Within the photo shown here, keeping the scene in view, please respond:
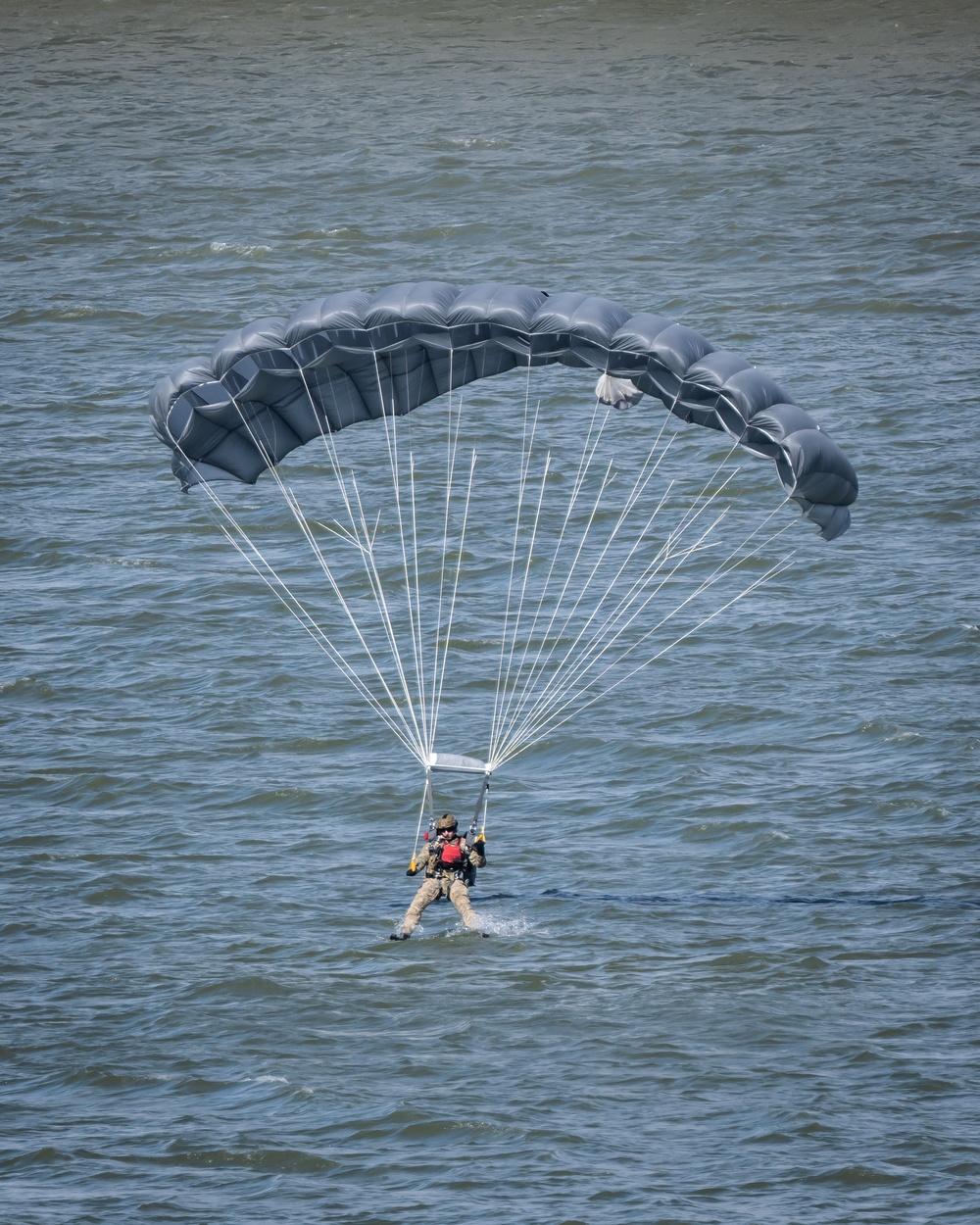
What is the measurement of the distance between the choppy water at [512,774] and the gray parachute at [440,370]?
7845 mm

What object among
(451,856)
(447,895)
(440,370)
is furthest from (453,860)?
(440,370)

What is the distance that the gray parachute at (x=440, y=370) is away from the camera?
24.4m

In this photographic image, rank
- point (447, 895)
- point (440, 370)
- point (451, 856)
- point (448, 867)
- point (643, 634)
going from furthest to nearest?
point (643, 634), point (440, 370), point (447, 895), point (448, 867), point (451, 856)

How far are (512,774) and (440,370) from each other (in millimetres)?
12270

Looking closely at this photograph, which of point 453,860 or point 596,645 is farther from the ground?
point 596,645

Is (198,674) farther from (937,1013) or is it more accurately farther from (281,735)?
(937,1013)

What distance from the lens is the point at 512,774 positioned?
37.2m

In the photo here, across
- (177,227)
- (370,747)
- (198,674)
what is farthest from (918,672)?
(177,227)

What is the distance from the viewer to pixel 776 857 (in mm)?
33188

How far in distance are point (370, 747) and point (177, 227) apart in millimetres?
36036

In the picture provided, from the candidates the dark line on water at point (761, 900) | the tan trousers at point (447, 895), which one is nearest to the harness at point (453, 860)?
the tan trousers at point (447, 895)

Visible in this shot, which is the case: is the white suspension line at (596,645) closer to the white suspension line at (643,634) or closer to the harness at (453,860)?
the white suspension line at (643,634)

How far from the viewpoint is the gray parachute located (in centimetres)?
2438

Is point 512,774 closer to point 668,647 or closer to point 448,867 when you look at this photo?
point 668,647
